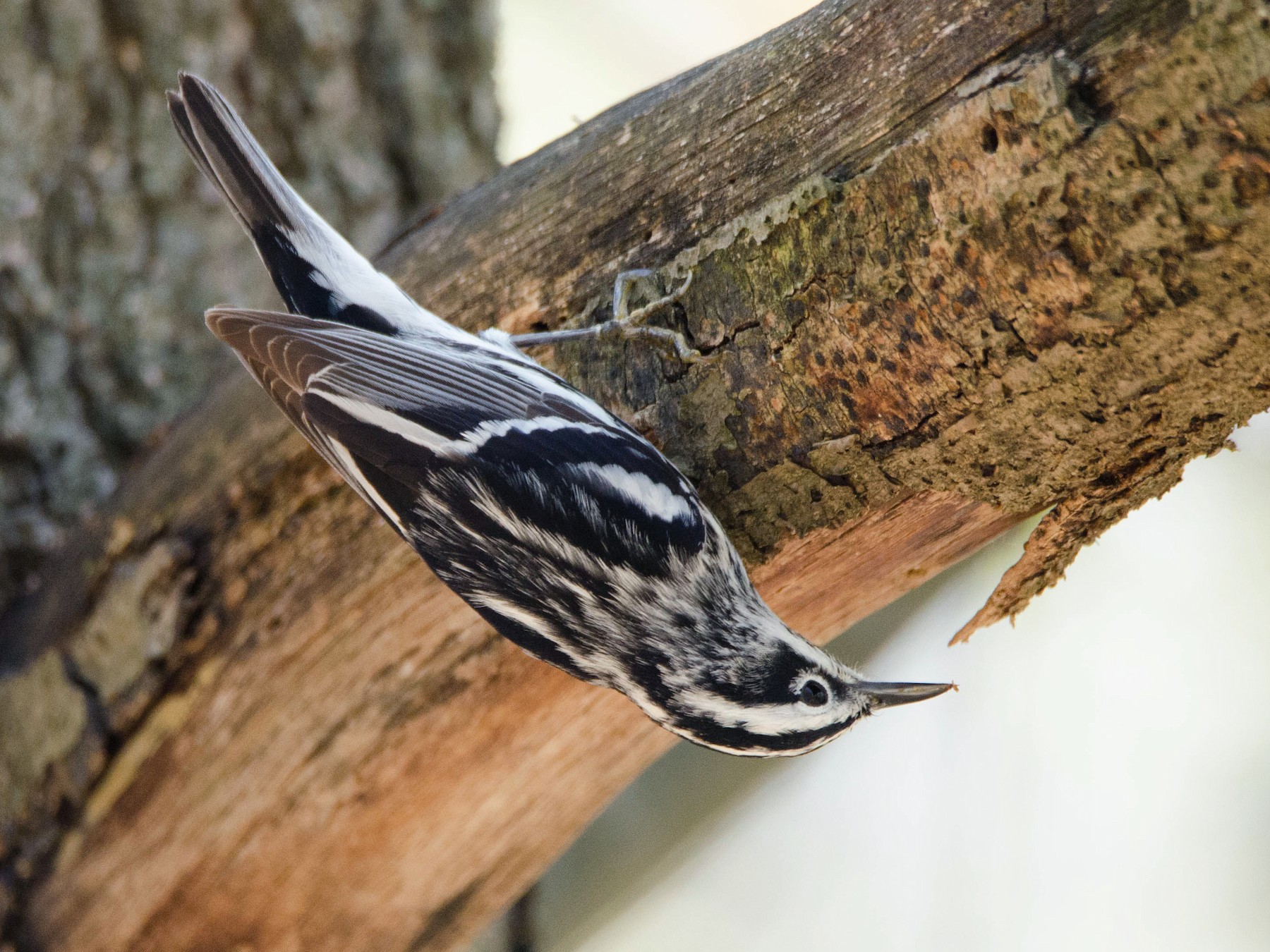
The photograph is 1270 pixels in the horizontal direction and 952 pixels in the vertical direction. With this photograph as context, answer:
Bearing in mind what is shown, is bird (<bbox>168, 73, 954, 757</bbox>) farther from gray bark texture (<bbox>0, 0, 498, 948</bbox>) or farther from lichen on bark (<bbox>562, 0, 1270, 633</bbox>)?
gray bark texture (<bbox>0, 0, 498, 948</bbox>)

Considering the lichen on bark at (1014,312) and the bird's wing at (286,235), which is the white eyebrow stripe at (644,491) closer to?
the lichen on bark at (1014,312)

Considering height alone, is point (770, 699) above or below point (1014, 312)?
below

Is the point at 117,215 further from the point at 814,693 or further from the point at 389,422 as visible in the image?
the point at 814,693

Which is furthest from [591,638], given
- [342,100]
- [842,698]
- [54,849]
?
[342,100]

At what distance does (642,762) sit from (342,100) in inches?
77.3

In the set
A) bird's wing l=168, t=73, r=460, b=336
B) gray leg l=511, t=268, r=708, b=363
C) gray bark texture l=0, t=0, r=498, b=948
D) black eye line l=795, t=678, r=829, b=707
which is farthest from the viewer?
gray bark texture l=0, t=0, r=498, b=948

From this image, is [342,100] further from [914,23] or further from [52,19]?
[914,23]

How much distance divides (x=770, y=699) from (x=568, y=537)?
0.44 meters

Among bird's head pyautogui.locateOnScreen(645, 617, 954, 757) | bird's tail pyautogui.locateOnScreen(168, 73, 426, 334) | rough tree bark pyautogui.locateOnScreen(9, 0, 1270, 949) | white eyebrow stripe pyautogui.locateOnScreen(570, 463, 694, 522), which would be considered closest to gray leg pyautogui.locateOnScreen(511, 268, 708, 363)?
rough tree bark pyautogui.locateOnScreen(9, 0, 1270, 949)

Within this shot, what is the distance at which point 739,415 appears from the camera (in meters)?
1.61

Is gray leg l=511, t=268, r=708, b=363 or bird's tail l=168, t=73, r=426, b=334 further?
bird's tail l=168, t=73, r=426, b=334

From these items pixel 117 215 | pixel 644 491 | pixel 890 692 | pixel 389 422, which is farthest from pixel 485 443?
pixel 117 215

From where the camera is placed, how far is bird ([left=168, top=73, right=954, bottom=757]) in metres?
1.72

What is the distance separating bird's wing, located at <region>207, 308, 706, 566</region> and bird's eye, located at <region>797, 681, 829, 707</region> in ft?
1.07
